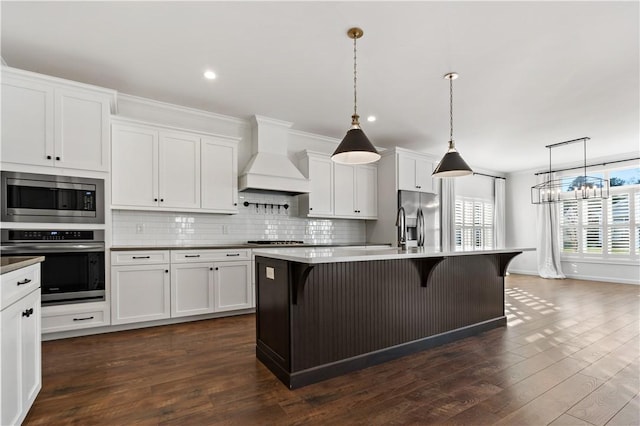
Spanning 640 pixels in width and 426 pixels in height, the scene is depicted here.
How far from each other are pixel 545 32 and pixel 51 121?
4671 millimetres

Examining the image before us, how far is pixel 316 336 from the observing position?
244 cm

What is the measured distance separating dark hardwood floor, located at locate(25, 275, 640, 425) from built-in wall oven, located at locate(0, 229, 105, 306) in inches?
18.5

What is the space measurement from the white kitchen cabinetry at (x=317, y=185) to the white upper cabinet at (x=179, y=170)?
1685 mm

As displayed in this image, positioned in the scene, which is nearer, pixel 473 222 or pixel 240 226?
pixel 240 226

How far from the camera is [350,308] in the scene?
2.60 meters

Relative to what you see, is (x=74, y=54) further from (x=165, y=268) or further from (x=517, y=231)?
(x=517, y=231)

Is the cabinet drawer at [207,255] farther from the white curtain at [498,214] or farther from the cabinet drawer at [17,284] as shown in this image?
the white curtain at [498,214]

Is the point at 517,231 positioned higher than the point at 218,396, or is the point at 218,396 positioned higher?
the point at 517,231

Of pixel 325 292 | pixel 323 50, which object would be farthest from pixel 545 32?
pixel 325 292

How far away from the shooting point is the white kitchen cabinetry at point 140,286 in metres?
3.58

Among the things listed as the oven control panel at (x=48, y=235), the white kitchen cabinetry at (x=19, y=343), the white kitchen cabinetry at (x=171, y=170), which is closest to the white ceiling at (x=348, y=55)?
the white kitchen cabinetry at (x=171, y=170)

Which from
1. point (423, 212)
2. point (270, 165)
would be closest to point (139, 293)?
point (270, 165)

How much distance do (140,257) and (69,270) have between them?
0.64 m

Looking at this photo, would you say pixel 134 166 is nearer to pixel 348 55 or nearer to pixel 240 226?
pixel 240 226
